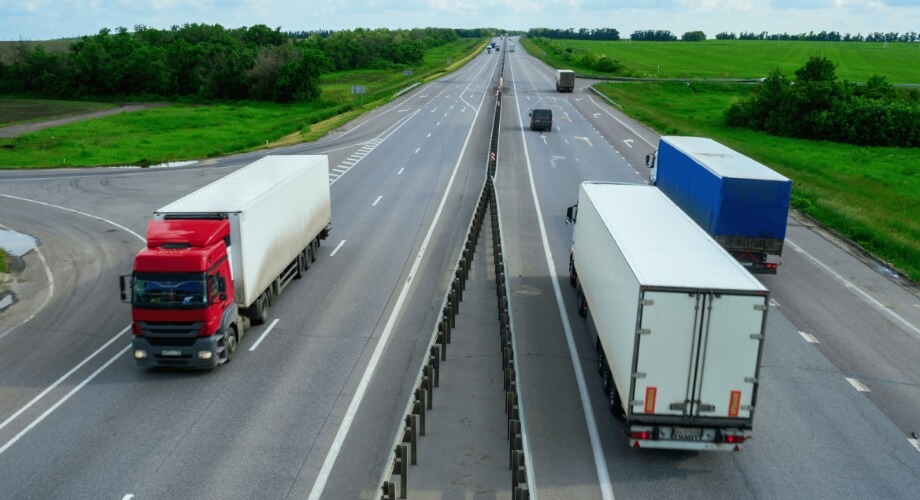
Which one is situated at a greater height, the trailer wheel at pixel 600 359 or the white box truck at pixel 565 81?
the white box truck at pixel 565 81

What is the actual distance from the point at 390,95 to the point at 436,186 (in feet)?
171

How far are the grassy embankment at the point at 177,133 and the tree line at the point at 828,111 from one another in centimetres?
3610

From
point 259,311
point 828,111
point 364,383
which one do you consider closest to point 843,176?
point 828,111

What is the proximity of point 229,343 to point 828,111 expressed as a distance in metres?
60.6

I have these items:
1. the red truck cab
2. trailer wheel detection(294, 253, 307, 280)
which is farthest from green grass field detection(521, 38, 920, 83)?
the red truck cab

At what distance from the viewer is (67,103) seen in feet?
323

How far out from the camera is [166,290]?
1550 cm

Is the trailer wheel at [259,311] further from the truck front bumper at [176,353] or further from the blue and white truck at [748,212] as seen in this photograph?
the blue and white truck at [748,212]

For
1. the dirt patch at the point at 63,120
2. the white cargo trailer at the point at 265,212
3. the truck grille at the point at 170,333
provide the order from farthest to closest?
the dirt patch at the point at 63,120 < the white cargo trailer at the point at 265,212 < the truck grille at the point at 170,333

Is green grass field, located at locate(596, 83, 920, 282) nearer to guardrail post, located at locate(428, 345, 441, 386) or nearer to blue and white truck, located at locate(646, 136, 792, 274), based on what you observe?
blue and white truck, located at locate(646, 136, 792, 274)

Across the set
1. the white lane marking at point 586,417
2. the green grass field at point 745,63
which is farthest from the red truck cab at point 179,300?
the green grass field at point 745,63

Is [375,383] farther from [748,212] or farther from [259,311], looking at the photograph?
[748,212]

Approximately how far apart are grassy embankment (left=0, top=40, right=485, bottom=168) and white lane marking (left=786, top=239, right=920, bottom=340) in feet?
119

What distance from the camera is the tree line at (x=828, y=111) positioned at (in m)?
61.1
